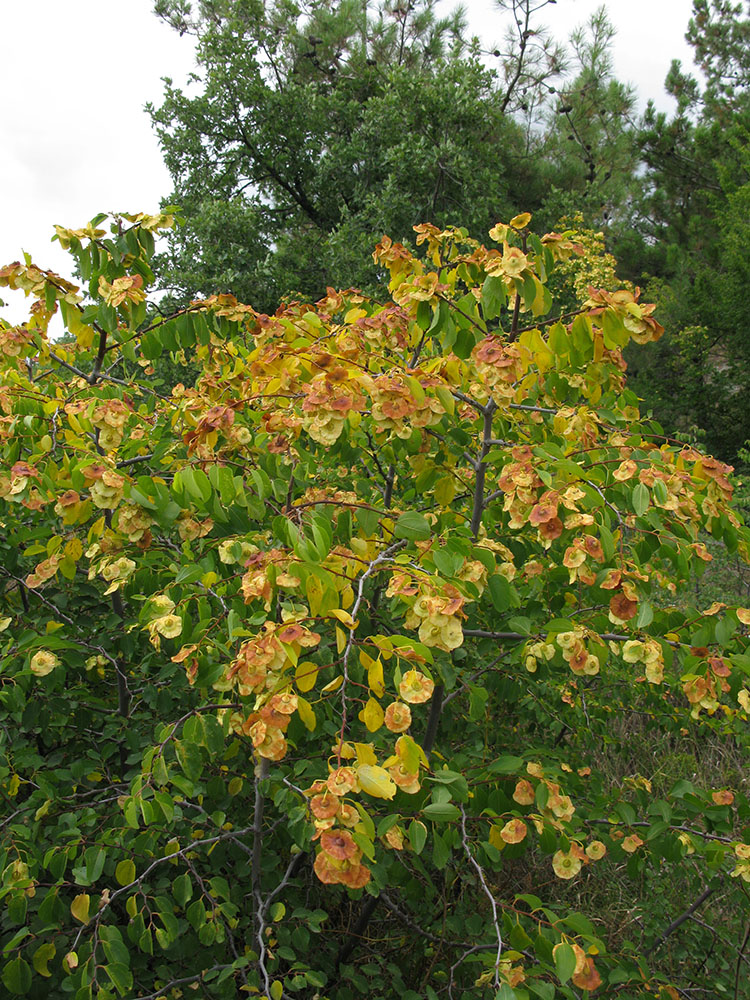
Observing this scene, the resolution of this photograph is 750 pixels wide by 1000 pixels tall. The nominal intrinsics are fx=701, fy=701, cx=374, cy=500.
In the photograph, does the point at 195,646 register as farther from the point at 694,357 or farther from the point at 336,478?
the point at 694,357

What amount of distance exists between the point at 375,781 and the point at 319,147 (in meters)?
10.9

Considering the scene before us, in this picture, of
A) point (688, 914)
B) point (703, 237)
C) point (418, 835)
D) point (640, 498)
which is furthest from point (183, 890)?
point (703, 237)

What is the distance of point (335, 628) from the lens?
5.02 feet

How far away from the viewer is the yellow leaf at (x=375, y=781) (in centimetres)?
91

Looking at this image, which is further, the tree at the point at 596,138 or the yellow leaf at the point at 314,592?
the tree at the point at 596,138

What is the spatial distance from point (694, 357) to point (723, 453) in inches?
52.8

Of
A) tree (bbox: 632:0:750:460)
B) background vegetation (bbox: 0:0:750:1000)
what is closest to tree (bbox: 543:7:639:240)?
tree (bbox: 632:0:750:460)

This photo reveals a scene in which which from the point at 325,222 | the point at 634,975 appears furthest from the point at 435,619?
the point at 325,222

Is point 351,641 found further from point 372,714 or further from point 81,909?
point 81,909

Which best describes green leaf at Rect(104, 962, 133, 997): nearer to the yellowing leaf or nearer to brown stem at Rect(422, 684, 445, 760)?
the yellowing leaf

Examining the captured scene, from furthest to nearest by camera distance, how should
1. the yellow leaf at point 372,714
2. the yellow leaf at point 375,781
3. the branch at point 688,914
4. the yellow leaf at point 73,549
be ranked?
the branch at point 688,914, the yellow leaf at point 73,549, the yellow leaf at point 372,714, the yellow leaf at point 375,781

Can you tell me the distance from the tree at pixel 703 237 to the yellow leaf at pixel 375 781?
8707mm

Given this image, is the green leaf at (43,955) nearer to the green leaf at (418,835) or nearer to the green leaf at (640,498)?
the green leaf at (418,835)

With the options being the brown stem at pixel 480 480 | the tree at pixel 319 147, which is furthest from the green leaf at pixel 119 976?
the tree at pixel 319 147
